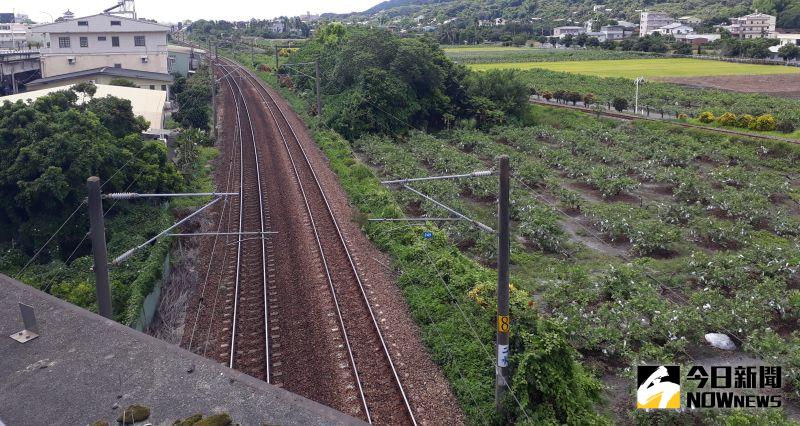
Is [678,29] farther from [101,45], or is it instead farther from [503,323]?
[503,323]

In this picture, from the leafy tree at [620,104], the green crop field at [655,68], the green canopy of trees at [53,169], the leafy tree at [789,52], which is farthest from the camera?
the leafy tree at [789,52]

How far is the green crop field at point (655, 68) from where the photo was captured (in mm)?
61531

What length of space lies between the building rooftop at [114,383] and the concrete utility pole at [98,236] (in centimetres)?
73

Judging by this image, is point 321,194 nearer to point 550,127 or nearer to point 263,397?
point 263,397

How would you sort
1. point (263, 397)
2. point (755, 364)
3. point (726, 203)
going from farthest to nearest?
point (726, 203), point (755, 364), point (263, 397)

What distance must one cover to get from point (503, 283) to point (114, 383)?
591cm

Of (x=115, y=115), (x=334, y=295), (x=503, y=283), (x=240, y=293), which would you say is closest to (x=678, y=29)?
(x=115, y=115)

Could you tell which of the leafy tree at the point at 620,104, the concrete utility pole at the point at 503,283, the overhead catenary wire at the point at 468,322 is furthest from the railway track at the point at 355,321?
the leafy tree at the point at 620,104

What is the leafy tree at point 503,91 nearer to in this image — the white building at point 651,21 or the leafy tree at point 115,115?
the leafy tree at point 115,115

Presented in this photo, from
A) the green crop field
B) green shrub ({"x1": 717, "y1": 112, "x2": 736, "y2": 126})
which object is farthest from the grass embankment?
the green crop field

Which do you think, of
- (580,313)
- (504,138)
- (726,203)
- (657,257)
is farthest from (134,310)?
(504,138)

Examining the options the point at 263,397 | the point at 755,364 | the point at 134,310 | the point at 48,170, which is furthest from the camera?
the point at 48,170

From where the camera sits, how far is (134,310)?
13281mm

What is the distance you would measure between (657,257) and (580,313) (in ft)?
A: 19.8
